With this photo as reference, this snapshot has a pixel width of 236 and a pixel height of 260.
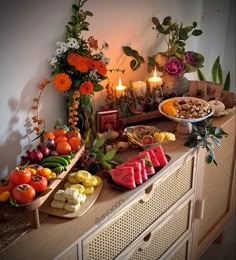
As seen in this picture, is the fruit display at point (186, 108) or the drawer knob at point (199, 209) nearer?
the fruit display at point (186, 108)

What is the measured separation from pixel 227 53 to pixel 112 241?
193cm

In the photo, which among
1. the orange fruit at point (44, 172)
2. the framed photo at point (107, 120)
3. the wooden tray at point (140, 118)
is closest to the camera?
the orange fruit at point (44, 172)

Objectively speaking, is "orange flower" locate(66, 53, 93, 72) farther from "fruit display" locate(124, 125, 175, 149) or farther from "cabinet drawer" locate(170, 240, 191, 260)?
"cabinet drawer" locate(170, 240, 191, 260)

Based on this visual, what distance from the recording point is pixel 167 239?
1998mm

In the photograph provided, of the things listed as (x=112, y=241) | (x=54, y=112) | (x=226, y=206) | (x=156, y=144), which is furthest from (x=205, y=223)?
(x=54, y=112)

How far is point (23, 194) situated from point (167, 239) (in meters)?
0.91

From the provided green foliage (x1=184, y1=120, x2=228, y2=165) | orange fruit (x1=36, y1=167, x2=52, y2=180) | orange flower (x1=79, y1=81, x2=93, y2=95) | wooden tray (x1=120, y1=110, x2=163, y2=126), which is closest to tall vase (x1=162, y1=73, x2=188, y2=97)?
wooden tray (x1=120, y1=110, x2=163, y2=126)

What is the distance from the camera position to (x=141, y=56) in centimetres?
217

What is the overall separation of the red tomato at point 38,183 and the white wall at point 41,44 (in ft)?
1.08

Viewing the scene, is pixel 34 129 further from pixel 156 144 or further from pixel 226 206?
pixel 226 206

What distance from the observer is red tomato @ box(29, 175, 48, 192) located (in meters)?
1.38

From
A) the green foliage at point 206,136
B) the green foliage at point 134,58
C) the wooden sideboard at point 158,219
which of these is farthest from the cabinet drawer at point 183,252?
the green foliage at point 134,58

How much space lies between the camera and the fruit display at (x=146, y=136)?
1.86 metres

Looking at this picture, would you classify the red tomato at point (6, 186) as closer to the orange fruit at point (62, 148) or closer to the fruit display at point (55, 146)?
the fruit display at point (55, 146)
